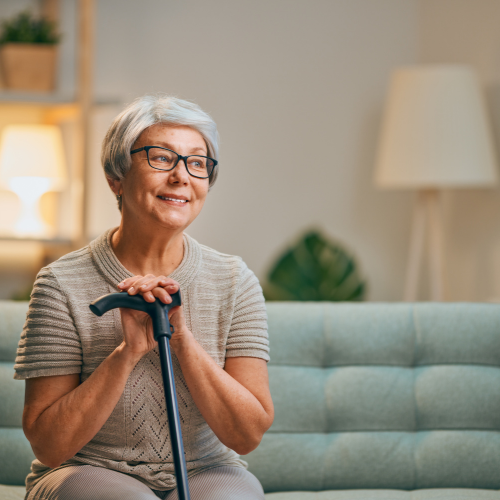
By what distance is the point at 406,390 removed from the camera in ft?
5.13

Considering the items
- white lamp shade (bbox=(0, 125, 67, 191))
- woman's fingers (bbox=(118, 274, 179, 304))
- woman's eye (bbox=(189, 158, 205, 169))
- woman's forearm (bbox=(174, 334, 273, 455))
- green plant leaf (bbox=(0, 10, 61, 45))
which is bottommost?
woman's forearm (bbox=(174, 334, 273, 455))

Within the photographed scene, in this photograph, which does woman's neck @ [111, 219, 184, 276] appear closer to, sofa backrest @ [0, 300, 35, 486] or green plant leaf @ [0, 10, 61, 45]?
sofa backrest @ [0, 300, 35, 486]

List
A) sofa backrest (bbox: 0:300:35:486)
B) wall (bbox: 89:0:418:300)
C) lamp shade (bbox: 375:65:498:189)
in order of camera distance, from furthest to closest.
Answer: wall (bbox: 89:0:418:300) → lamp shade (bbox: 375:65:498:189) → sofa backrest (bbox: 0:300:35:486)

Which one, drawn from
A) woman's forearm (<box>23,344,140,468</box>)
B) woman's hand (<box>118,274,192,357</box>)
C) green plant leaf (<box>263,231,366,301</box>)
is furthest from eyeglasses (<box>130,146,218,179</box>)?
green plant leaf (<box>263,231,366,301</box>)

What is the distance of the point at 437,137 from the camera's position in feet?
8.16

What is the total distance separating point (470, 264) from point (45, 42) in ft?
6.50

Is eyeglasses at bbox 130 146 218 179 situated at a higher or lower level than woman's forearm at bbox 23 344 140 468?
higher

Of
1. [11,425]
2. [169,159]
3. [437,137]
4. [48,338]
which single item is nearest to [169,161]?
[169,159]

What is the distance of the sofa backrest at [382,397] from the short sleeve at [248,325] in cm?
32

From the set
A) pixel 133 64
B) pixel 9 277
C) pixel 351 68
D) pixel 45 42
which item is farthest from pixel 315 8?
pixel 9 277

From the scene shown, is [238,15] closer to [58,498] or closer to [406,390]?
[406,390]

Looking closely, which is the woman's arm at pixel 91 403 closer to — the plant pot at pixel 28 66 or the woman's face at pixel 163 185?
the woman's face at pixel 163 185

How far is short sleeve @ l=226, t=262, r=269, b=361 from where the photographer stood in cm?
122

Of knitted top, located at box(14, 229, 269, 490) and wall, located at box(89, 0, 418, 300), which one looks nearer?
knitted top, located at box(14, 229, 269, 490)
